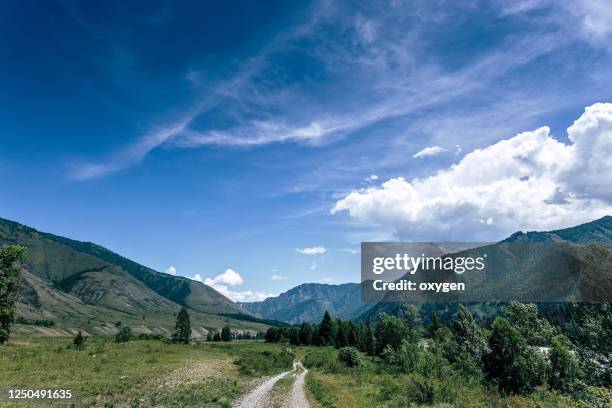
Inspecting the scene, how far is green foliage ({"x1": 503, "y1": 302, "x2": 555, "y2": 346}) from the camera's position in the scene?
56.8 metres

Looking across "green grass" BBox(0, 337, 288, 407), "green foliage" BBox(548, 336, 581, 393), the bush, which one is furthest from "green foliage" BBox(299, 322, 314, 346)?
"green foliage" BBox(548, 336, 581, 393)

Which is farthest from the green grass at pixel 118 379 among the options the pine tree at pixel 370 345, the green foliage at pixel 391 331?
the pine tree at pixel 370 345

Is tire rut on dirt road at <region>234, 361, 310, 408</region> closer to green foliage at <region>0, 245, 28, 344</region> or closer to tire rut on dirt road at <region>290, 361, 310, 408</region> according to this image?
tire rut on dirt road at <region>290, 361, 310, 408</region>

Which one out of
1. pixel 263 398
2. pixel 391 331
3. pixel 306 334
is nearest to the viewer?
pixel 263 398

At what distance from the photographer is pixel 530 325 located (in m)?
60.7

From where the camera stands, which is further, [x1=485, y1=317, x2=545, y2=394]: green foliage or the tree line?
[x1=485, y1=317, x2=545, y2=394]: green foliage

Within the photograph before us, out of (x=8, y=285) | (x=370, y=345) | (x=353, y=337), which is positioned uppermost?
(x=8, y=285)

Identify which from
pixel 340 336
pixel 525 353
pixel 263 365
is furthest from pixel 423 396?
pixel 340 336

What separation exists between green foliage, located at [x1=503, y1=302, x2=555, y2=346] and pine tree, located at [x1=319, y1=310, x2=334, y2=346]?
84.9 metres

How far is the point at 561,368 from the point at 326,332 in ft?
361

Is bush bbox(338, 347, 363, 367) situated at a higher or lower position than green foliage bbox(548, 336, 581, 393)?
lower

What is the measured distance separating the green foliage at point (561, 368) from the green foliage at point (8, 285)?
2987 inches

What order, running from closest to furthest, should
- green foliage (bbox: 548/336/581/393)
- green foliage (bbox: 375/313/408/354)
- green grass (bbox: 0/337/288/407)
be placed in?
green grass (bbox: 0/337/288/407) → green foliage (bbox: 548/336/581/393) → green foliage (bbox: 375/313/408/354)

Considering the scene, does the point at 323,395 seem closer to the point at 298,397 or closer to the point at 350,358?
the point at 298,397
